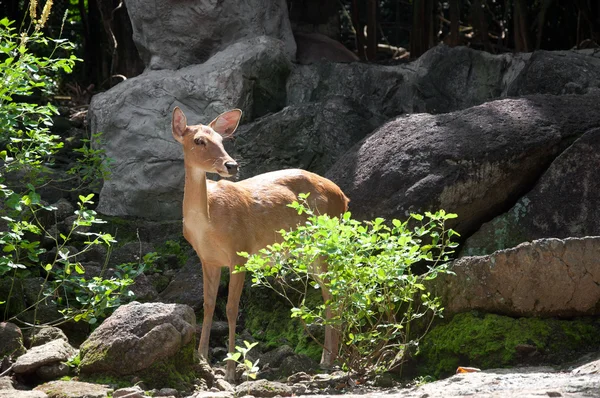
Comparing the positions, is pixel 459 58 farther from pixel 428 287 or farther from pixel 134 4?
pixel 428 287

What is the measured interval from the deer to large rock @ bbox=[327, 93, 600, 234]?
2.20ft

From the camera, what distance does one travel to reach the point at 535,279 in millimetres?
6926

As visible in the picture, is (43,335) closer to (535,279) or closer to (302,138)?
(535,279)

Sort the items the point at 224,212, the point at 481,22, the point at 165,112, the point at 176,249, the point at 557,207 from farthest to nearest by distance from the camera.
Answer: the point at 481,22, the point at 165,112, the point at 176,249, the point at 557,207, the point at 224,212

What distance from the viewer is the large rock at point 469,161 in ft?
28.5

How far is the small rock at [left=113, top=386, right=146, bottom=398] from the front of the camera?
5926 mm

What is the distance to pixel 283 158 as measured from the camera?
1133 cm

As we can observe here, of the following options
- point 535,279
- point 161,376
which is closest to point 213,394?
point 161,376

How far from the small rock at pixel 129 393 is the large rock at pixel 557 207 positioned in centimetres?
376

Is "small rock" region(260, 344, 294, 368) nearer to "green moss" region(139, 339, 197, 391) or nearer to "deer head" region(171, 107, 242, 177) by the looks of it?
"green moss" region(139, 339, 197, 391)

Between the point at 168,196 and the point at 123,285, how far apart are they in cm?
451

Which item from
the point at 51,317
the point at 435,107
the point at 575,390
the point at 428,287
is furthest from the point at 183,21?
the point at 575,390

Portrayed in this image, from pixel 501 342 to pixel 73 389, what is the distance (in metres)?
3.08

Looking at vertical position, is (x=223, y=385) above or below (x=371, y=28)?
below
